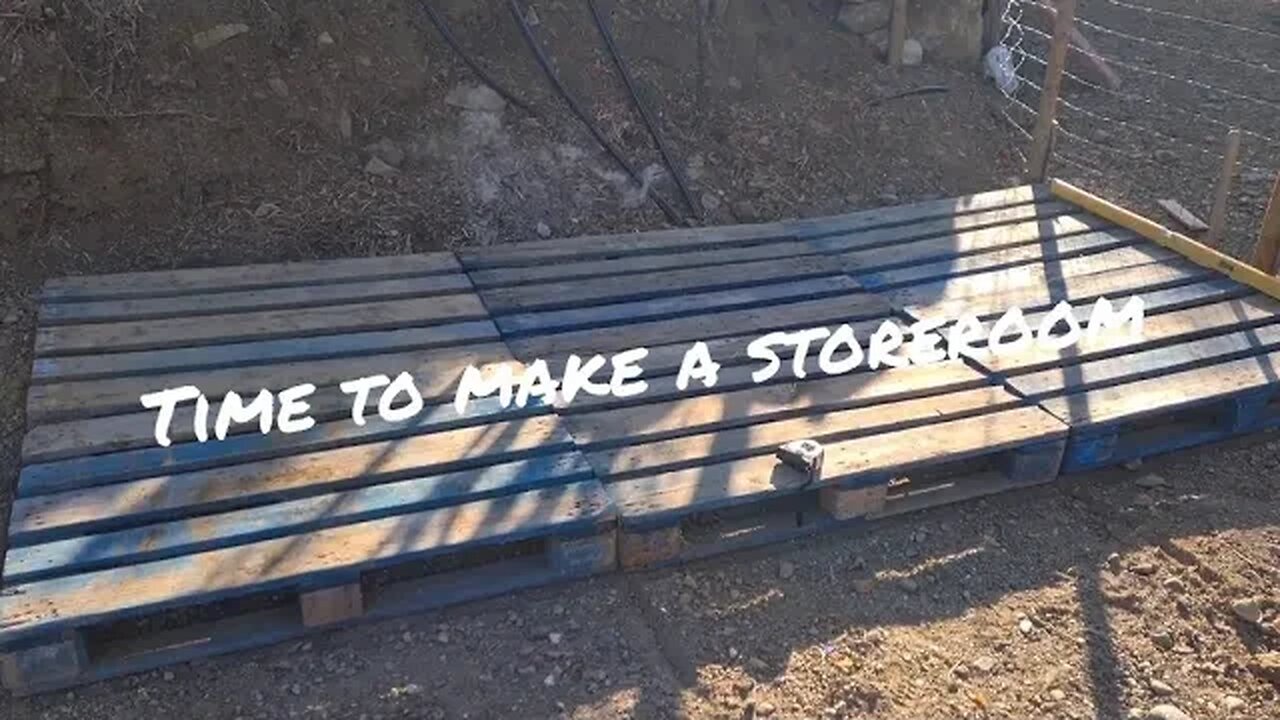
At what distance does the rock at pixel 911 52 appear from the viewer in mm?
7143

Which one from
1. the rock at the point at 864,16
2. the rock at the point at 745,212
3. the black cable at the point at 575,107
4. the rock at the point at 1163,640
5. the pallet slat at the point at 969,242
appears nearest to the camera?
the rock at the point at 1163,640

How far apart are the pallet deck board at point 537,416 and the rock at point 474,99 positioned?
906 millimetres

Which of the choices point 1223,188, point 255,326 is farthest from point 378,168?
point 1223,188

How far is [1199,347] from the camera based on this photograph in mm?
4801

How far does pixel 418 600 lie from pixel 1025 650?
1.82 m

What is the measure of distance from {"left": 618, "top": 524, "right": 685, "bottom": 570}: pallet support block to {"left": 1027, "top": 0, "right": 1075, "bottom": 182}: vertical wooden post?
358cm

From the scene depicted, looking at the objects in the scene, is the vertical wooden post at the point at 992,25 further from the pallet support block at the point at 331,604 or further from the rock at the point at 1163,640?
the pallet support block at the point at 331,604

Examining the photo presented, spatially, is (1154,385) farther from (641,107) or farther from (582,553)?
(641,107)

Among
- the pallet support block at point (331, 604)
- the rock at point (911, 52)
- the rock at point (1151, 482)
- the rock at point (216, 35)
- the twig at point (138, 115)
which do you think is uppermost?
the rock at point (216, 35)

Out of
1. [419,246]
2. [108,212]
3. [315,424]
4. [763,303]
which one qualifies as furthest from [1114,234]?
[108,212]

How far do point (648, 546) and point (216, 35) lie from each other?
3.18 m

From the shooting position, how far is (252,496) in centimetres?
354

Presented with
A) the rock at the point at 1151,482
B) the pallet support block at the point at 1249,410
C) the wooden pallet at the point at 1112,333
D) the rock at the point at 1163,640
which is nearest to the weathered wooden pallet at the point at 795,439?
the wooden pallet at the point at 1112,333

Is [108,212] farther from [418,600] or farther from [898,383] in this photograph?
[898,383]
